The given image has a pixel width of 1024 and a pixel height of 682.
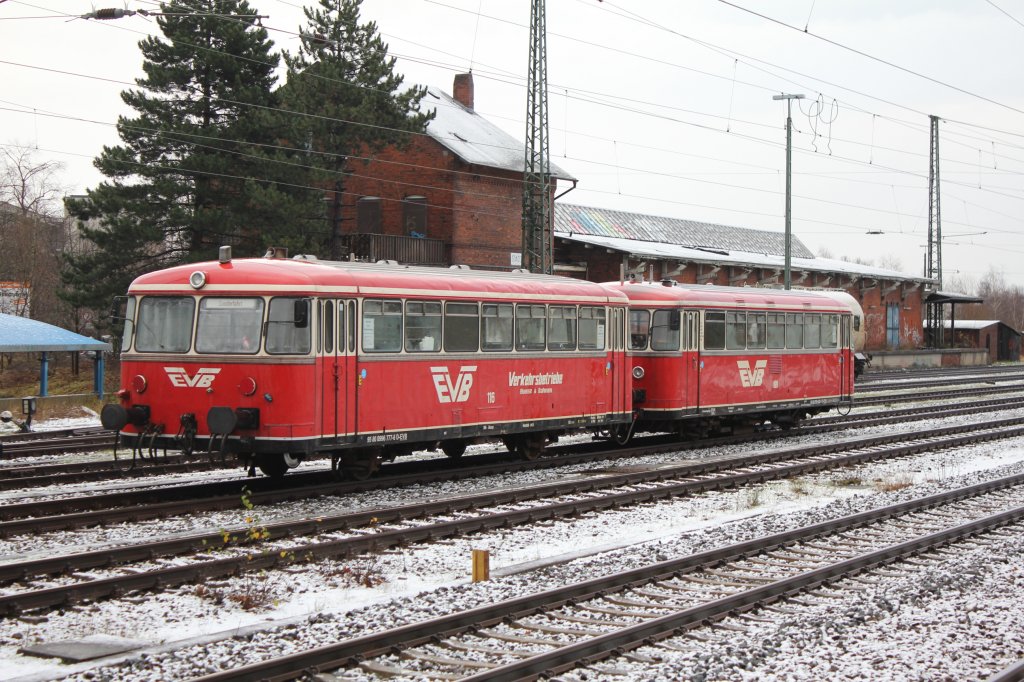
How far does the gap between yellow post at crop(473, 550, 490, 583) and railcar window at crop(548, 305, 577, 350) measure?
824 centimetres

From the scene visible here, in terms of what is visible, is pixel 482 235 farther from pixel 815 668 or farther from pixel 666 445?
pixel 815 668

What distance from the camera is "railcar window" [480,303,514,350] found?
54.6 feet

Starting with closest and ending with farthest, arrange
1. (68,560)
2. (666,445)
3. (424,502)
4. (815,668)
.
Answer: (815,668), (68,560), (424,502), (666,445)

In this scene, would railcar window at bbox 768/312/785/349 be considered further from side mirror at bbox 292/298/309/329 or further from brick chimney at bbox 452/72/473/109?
brick chimney at bbox 452/72/473/109

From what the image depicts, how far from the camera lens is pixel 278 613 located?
29.5ft

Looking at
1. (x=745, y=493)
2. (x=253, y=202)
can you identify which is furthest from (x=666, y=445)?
(x=253, y=202)

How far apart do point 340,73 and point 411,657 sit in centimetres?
2913

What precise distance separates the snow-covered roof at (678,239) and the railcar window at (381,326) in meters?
30.7

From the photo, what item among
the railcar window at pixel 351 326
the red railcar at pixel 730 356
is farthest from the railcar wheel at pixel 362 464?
the red railcar at pixel 730 356

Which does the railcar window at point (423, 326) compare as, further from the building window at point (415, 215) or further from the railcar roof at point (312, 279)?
the building window at point (415, 215)

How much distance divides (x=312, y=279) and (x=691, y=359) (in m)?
8.97

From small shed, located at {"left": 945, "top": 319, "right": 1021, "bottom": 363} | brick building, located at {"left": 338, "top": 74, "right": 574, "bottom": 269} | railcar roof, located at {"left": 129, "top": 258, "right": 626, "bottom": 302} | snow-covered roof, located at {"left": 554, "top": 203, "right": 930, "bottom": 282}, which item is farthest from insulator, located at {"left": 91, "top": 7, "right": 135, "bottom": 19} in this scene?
small shed, located at {"left": 945, "top": 319, "right": 1021, "bottom": 363}

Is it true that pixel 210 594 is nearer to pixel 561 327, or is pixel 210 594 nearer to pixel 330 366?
pixel 330 366

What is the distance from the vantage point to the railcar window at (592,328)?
18.7 metres
